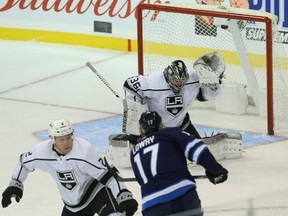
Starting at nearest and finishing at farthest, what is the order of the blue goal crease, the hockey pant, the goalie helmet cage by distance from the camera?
the hockey pant, the blue goal crease, the goalie helmet cage

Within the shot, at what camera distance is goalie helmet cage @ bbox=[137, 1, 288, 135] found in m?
7.71

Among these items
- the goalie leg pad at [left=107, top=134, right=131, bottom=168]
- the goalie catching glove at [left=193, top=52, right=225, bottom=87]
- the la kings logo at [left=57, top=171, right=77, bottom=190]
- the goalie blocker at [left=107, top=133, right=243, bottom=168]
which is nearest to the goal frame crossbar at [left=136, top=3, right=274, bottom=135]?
the goalie blocker at [left=107, top=133, right=243, bottom=168]

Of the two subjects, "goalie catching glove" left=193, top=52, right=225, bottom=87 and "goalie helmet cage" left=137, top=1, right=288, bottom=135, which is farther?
"goalie helmet cage" left=137, top=1, right=288, bottom=135

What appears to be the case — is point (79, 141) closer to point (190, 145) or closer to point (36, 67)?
point (190, 145)

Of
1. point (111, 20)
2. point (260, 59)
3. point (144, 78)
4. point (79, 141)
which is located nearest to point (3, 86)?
point (111, 20)

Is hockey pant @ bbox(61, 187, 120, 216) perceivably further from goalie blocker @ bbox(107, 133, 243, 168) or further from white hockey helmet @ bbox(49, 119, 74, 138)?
goalie blocker @ bbox(107, 133, 243, 168)

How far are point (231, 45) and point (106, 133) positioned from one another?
1.45 meters

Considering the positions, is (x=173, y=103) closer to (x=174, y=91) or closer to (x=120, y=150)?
(x=174, y=91)

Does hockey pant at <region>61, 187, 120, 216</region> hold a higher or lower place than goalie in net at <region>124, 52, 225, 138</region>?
lower

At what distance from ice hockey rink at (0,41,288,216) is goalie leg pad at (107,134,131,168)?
95 millimetres

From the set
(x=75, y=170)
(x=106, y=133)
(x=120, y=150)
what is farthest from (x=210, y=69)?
(x=75, y=170)

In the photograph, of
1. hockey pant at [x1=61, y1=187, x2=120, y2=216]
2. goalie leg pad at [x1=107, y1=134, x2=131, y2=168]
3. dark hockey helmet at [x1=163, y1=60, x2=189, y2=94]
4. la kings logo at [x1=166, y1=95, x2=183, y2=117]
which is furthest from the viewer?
goalie leg pad at [x1=107, y1=134, x2=131, y2=168]

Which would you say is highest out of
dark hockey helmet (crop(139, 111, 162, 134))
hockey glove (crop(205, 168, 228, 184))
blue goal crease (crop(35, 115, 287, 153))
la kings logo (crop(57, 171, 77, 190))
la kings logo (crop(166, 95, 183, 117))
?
dark hockey helmet (crop(139, 111, 162, 134))

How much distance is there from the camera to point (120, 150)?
689 cm
